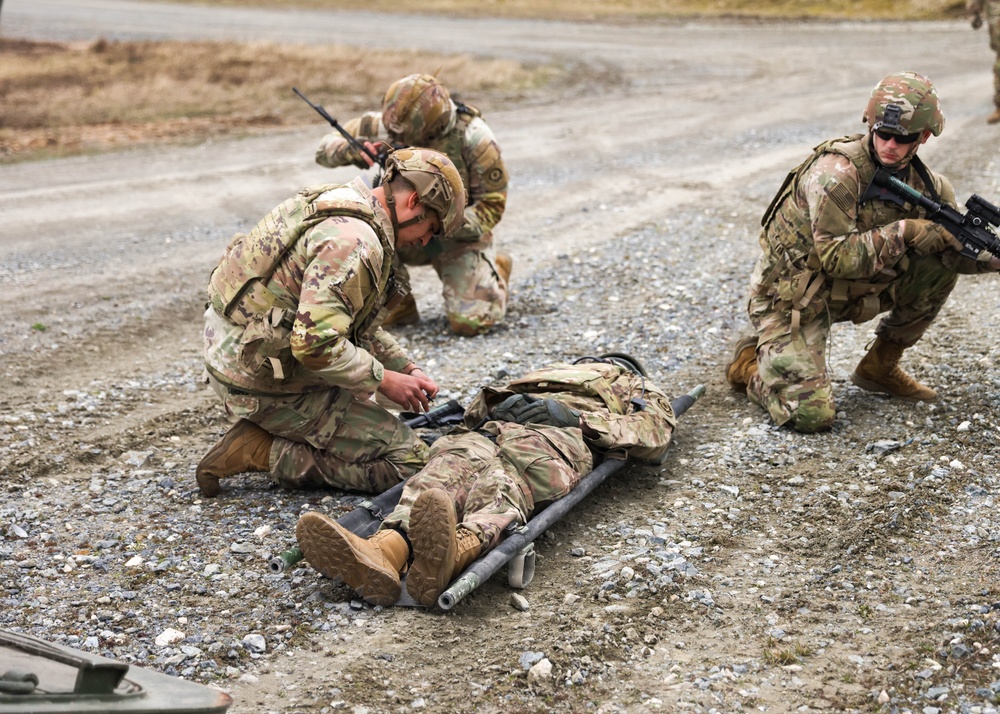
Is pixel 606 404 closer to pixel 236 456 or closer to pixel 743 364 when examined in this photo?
pixel 743 364

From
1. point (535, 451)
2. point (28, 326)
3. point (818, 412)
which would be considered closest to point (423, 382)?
point (535, 451)

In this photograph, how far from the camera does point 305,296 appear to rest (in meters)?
5.07

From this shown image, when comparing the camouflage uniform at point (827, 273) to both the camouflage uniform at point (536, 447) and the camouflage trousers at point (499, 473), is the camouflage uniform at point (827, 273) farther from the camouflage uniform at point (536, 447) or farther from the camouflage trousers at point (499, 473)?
the camouflage trousers at point (499, 473)

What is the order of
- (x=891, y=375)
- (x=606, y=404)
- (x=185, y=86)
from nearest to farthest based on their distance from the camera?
(x=606, y=404)
(x=891, y=375)
(x=185, y=86)

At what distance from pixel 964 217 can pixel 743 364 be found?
173 cm

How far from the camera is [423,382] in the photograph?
5.57 metres

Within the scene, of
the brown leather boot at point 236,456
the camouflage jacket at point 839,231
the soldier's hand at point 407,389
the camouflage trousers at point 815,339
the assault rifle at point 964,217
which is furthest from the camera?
the camouflage trousers at point 815,339

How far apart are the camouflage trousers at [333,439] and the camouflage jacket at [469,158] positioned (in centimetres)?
320

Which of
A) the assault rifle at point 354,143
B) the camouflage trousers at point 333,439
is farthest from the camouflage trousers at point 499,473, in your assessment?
the assault rifle at point 354,143

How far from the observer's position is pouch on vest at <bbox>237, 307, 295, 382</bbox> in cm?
535

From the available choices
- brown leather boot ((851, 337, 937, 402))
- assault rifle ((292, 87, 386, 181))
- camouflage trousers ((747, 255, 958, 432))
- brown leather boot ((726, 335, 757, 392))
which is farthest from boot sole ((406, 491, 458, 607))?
assault rifle ((292, 87, 386, 181))

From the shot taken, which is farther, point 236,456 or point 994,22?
point 994,22

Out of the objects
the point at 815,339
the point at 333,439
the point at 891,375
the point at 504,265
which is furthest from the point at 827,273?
the point at 504,265

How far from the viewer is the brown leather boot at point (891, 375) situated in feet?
23.0
